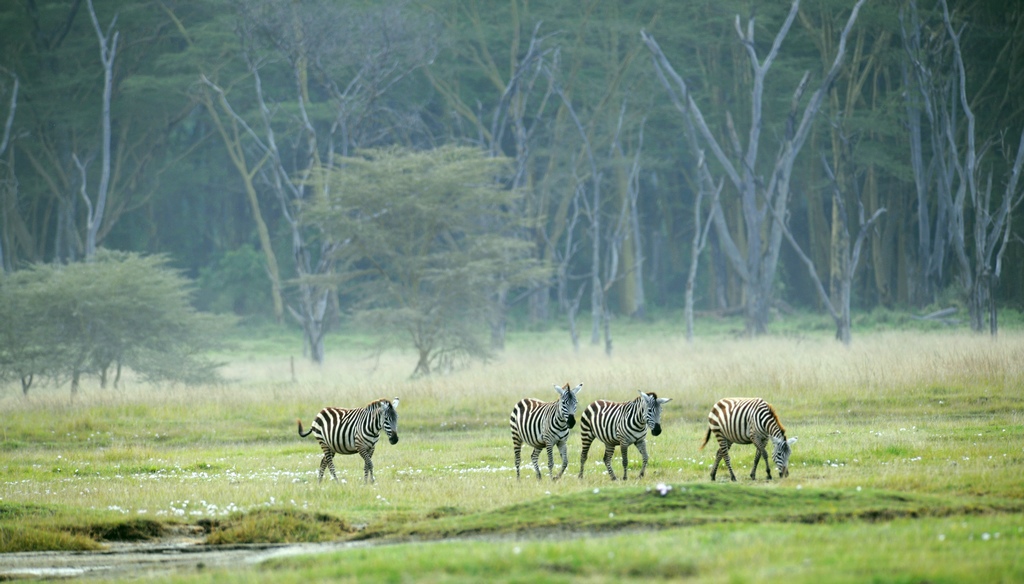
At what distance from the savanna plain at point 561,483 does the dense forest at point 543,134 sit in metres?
7.01

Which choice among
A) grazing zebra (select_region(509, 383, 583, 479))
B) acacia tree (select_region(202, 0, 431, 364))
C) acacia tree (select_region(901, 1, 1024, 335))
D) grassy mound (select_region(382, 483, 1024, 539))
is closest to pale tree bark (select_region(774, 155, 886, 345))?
acacia tree (select_region(901, 1, 1024, 335))

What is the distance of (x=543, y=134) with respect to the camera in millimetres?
56594

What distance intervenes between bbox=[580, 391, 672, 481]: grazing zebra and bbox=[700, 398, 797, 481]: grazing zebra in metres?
0.71

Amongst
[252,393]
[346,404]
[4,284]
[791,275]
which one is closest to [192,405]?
[252,393]

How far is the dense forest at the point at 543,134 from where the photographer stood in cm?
3881

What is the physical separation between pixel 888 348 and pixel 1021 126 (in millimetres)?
19323

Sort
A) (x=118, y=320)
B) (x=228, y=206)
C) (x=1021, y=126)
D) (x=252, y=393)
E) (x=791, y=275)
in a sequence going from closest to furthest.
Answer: (x=252, y=393) < (x=118, y=320) < (x=1021, y=126) < (x=791, y=275) < (x=228, y=206)

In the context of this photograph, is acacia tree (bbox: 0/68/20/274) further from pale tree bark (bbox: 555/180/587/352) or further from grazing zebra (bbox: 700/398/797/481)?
grazing zebra (bbox: 700/398/797/481)

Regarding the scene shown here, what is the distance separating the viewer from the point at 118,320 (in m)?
35.8

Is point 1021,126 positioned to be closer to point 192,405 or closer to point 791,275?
point 791,275

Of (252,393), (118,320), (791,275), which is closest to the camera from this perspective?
(252,393)

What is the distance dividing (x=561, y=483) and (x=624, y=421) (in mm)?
1139

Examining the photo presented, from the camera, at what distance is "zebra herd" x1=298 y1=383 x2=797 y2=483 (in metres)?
14.2

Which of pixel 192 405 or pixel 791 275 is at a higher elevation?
pixel 791 275
